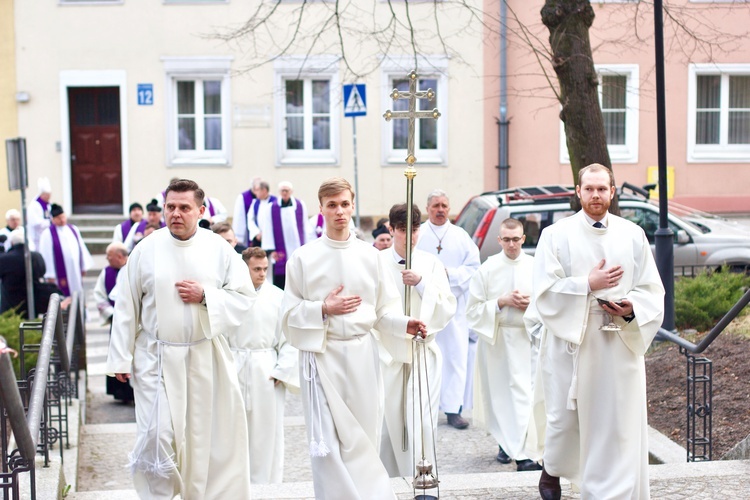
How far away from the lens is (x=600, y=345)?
6133mm

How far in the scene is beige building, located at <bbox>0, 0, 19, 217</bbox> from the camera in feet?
72.4

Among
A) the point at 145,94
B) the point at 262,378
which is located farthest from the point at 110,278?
the point at 145,94

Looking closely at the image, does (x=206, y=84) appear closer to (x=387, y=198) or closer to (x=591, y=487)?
(x=387, y=198)

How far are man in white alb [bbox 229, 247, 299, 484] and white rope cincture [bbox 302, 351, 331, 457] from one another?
156cm

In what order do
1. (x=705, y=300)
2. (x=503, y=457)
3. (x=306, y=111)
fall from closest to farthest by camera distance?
(x=503, y=457) → (x=705, y=300) → (x=306, y=111)

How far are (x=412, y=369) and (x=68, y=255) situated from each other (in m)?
8.69

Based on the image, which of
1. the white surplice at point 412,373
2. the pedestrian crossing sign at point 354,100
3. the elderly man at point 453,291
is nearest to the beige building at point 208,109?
the pedestrian crossing sign at point 354,100

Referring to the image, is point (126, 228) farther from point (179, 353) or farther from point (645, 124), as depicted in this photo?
point (645, 124)

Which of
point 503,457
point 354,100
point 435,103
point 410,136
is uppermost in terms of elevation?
point 435,103

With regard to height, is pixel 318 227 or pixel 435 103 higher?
pixel 435 103

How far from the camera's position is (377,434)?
619cm

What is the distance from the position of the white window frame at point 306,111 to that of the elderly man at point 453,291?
40.9 feet

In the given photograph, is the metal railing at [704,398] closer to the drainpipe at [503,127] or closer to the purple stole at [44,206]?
the purple stole at [44,206]

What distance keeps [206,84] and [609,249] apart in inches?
691
